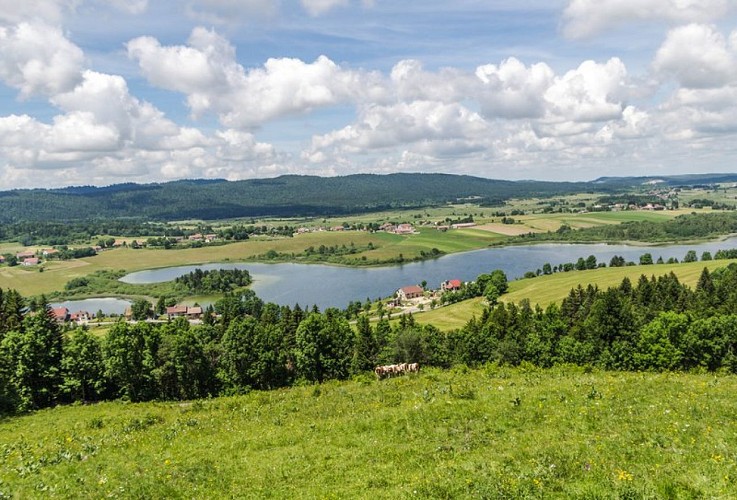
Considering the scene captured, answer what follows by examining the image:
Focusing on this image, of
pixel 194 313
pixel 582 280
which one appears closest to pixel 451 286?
pixel 582 280

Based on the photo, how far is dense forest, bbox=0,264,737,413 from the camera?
4216 cm

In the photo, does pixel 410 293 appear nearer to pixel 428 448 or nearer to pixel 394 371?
pixel 394 371

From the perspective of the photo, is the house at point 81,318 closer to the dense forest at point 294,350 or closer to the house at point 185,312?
the house at point 185,312

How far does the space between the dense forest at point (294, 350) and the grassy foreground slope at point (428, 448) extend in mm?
20357

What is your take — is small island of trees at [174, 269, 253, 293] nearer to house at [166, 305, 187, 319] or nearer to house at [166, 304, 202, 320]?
house at [166, 304, 202, 320]

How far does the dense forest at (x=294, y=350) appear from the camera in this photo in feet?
138

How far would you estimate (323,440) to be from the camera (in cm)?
1675

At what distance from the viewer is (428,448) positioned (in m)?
14.8

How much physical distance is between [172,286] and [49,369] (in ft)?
469

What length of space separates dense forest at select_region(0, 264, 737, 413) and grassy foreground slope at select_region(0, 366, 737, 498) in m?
20.4

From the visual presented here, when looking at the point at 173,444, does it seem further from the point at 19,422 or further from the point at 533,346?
the point at 533,346

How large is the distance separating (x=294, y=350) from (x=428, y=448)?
124ft

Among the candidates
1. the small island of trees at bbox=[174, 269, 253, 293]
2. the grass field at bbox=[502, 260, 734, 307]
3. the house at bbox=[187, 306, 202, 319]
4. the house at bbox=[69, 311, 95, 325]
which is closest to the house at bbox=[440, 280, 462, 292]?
the grass field at bbox=[502, 260, 734, 307]

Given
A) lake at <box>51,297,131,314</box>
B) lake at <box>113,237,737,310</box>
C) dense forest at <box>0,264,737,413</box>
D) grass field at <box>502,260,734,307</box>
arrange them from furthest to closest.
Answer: lake at <box>113,237,737,310</box> < lake at <box>51,297,131,314</box> < grass field at <box>502,260,734,307</box> < dense forest at <box>0,264,737,413</box>
